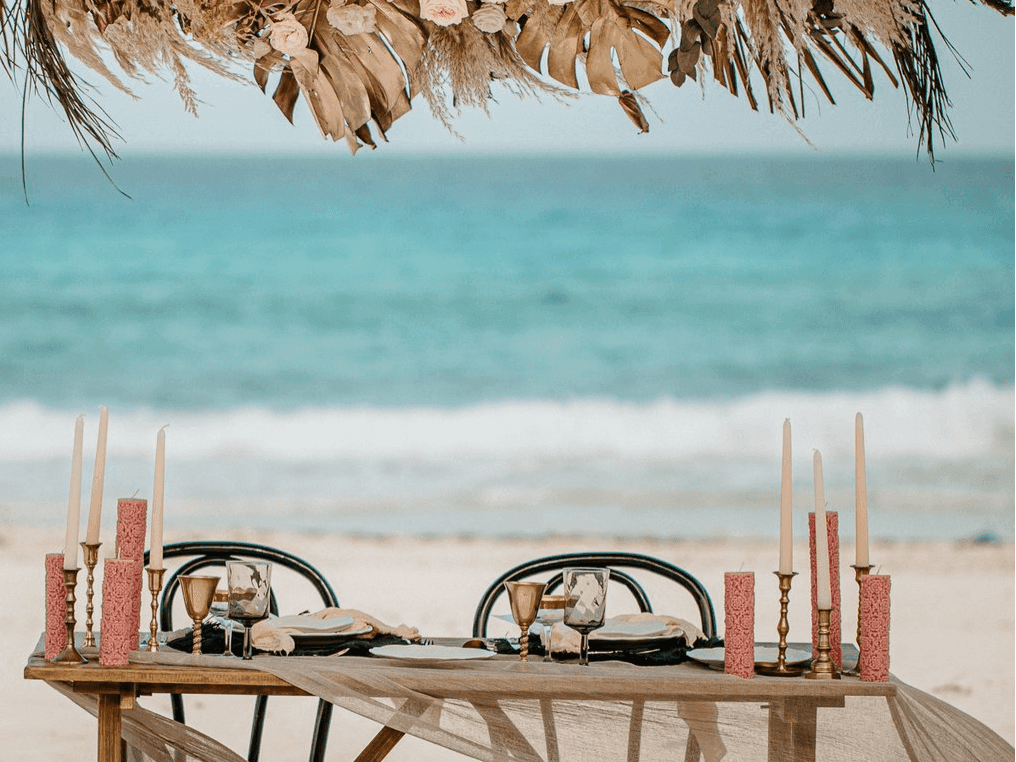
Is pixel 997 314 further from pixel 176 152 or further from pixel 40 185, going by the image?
pixel 40 185

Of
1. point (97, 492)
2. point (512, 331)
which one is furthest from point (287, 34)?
point (512, 331)

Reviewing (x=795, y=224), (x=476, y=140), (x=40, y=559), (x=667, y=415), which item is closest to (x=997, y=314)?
(x=795, y=224)

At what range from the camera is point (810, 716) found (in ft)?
5.55

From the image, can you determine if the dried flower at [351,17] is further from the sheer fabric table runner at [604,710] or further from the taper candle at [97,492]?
the sheer fabric table runner at [604,710]

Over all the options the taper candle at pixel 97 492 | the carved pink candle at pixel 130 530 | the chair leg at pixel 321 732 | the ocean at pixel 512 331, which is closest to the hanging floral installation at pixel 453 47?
the taper candle at pixel 97 492

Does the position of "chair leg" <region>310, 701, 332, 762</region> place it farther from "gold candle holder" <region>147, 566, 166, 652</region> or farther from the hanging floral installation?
the hanging floral installation

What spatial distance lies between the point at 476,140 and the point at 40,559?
13.6 ft

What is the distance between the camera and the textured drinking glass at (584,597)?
177cm

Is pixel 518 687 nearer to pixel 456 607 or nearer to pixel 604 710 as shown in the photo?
pixel 604 710

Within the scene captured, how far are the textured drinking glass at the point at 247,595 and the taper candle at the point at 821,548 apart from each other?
2.37ft

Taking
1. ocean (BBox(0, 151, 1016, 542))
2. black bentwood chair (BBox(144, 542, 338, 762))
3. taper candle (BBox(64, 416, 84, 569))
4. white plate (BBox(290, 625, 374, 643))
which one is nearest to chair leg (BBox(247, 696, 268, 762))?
black bentwood chair (BBox(144, 542, 338, 762))

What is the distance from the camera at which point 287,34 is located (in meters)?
1.91

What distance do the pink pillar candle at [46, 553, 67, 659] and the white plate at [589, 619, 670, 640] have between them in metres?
0.72

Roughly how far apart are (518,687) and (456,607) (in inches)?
141
